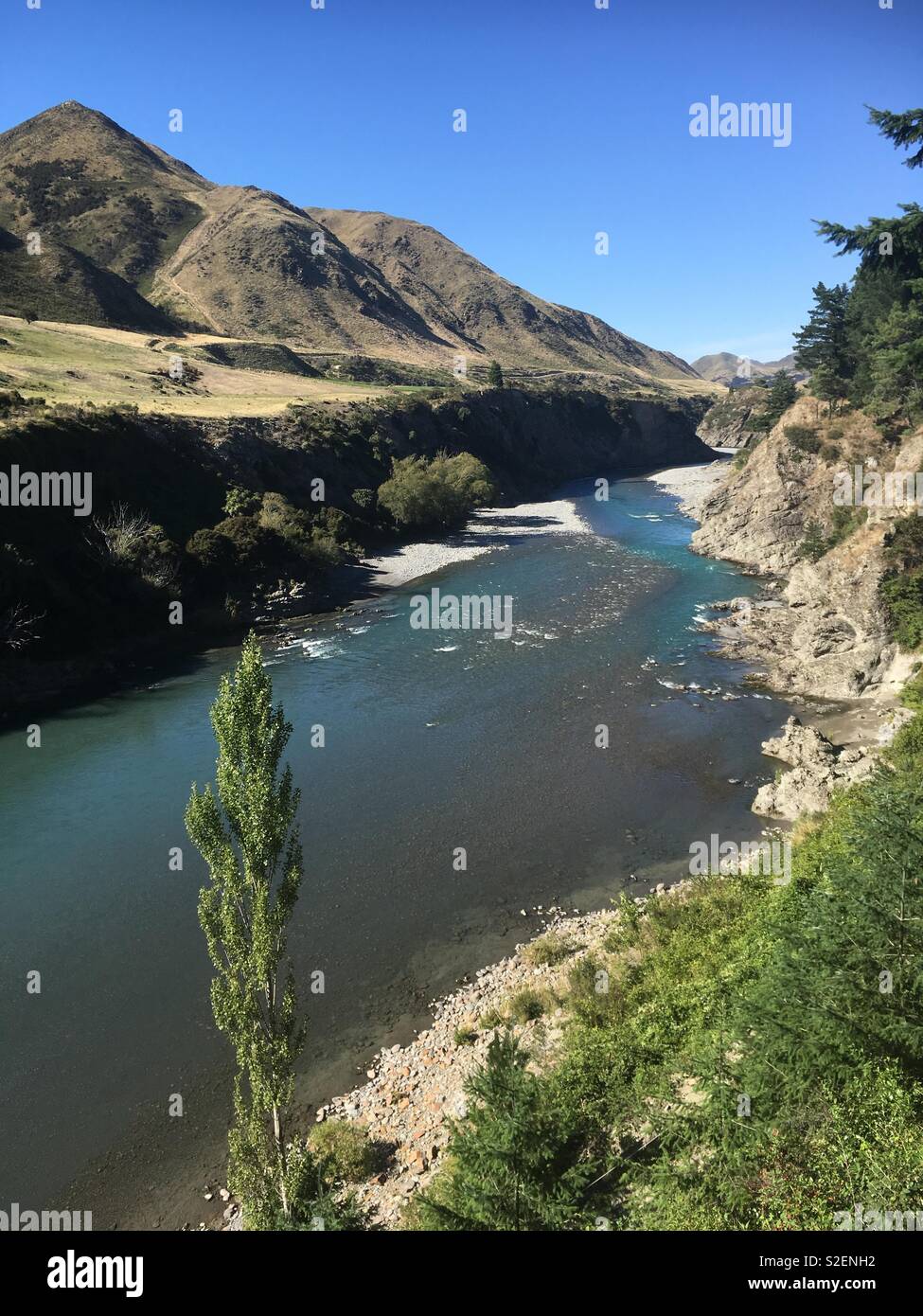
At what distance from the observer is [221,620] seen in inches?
1924

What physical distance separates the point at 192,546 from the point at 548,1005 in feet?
141

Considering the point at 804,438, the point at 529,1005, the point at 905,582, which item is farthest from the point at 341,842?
the point at 804,438

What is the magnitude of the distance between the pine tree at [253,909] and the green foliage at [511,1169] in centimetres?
313

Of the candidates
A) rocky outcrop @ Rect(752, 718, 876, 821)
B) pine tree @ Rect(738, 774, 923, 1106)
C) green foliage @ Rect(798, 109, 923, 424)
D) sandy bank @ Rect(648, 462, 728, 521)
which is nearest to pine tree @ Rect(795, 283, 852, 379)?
green foliage @ Rect(798, 109, 923, 424)

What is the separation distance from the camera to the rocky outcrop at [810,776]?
2484 cm

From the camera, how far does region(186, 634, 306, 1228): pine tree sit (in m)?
12.1
